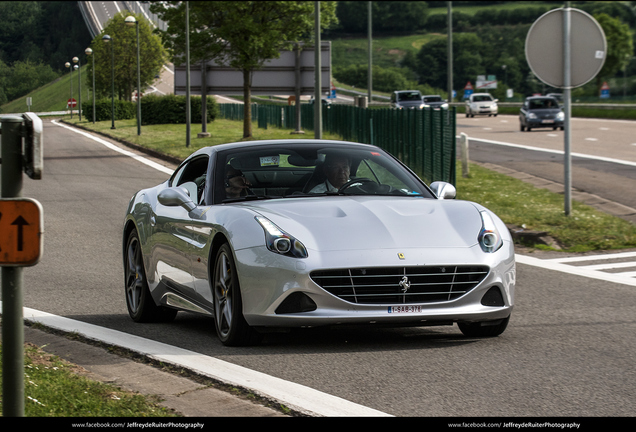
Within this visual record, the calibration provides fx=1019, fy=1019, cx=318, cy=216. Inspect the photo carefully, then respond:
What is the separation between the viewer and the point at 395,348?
643 centimetres

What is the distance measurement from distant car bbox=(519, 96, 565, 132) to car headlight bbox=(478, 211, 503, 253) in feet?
125

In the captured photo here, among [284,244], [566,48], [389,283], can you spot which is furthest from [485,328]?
[566,48]

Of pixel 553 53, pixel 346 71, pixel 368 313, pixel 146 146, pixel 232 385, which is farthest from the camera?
pixel 346 71

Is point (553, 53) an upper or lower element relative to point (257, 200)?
upper

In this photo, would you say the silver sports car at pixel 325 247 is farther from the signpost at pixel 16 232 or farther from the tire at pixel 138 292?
the signpost at pixel 16 232

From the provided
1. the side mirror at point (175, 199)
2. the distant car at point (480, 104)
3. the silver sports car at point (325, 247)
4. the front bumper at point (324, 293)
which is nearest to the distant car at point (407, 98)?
the distant car at point (480, 104)

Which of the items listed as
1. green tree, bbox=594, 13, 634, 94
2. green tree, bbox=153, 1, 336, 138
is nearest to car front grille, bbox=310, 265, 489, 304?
green tree, bbox=153, 1, 336, 138

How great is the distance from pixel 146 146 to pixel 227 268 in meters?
32.4

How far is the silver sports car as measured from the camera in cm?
615

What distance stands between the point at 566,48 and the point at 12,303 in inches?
451

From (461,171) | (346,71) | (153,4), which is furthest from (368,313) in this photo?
(346,71)

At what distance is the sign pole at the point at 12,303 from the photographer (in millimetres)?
3594

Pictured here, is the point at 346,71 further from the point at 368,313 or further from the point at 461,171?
the point at 368,313

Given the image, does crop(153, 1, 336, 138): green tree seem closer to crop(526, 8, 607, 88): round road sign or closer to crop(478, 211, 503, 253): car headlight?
crop(526, 8, 607, 88): round road sign
